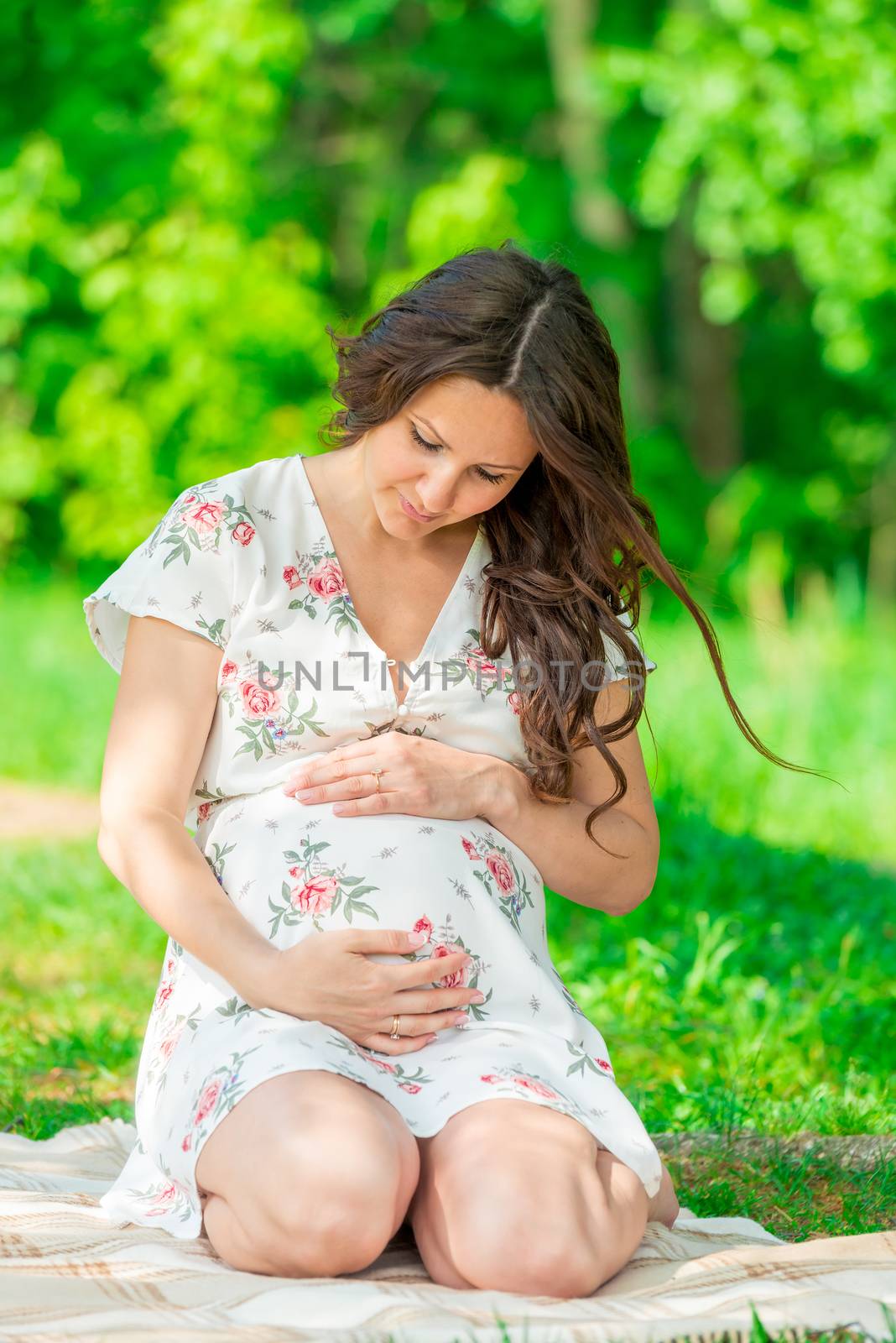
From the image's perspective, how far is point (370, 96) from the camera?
492 inches

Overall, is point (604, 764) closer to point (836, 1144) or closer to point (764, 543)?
point (836, 1144)

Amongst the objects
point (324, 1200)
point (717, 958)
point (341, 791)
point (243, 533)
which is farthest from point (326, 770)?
point (717, 958)

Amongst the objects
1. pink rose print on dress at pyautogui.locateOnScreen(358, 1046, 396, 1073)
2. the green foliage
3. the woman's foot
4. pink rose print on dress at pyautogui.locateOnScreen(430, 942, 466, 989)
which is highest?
the green foliage

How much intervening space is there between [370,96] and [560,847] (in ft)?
37.2

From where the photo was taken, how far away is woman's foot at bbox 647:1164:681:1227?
2221 millimetres

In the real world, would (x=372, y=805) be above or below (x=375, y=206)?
below

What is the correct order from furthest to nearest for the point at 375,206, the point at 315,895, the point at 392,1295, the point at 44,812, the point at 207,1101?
the point at 375,206 → the point at 44,812 → the point at 315,895 → the point at 207,1101 → the point at 392,1295

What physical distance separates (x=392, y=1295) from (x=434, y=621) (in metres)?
1.04

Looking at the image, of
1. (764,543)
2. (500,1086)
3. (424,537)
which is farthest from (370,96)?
(500,1086)

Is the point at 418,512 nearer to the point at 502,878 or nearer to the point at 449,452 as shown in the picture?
the point at 449,452

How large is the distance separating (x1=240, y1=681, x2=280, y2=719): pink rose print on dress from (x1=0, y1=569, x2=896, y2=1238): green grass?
1067 mm

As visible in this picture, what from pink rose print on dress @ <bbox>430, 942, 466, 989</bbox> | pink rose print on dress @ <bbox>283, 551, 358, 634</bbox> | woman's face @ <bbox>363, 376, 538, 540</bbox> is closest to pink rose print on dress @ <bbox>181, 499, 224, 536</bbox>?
pink rose print on dress @ <bbox>283, 551, 358, 634</bbox>

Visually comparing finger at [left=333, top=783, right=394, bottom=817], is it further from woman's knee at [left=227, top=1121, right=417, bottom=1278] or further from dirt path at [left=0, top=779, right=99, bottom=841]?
dirt path at [left=0, top=779, right=99, bottom=841]

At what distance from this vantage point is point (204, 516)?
2.33m
